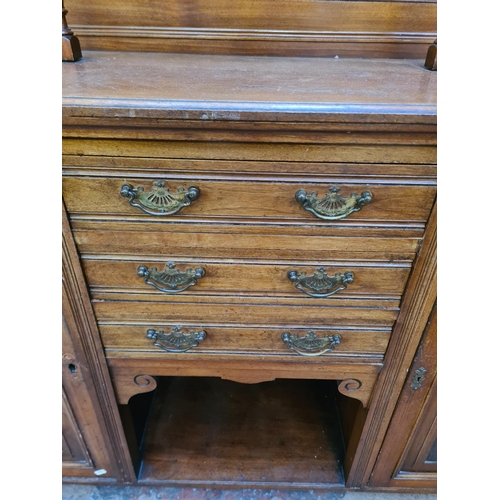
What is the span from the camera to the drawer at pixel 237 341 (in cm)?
76

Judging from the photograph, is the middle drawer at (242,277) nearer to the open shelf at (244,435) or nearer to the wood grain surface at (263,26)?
the wood grain surface at (263,26)

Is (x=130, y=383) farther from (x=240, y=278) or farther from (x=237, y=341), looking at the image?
(x=240, y=278)

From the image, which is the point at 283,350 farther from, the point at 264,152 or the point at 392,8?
the point at 392,8

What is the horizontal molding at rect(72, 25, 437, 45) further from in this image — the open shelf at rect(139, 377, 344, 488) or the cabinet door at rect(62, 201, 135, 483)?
the open shelf at rect(139, 377, 344, 488)

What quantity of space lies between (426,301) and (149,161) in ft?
1.67

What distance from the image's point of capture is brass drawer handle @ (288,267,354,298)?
0.68 m

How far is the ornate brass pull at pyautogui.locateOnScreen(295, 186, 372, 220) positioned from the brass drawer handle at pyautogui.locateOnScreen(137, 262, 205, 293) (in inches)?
8.2

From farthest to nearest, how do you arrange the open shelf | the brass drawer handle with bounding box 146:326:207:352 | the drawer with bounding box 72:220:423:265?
the open shelf → the brass drawer handle with bounding box 146:326:207:352 → the drawer with bounding box 72:220:423:265

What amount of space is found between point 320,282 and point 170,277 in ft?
0.83

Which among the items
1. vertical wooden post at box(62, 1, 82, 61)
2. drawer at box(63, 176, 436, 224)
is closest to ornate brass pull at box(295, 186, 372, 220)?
drawer at box(63, 176, 436, 224)

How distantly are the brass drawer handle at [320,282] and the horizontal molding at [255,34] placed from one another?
1.50 feet

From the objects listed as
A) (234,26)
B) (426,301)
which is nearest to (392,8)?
(234,26)

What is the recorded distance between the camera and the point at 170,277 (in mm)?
→ 688

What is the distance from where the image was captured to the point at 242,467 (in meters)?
1.03
